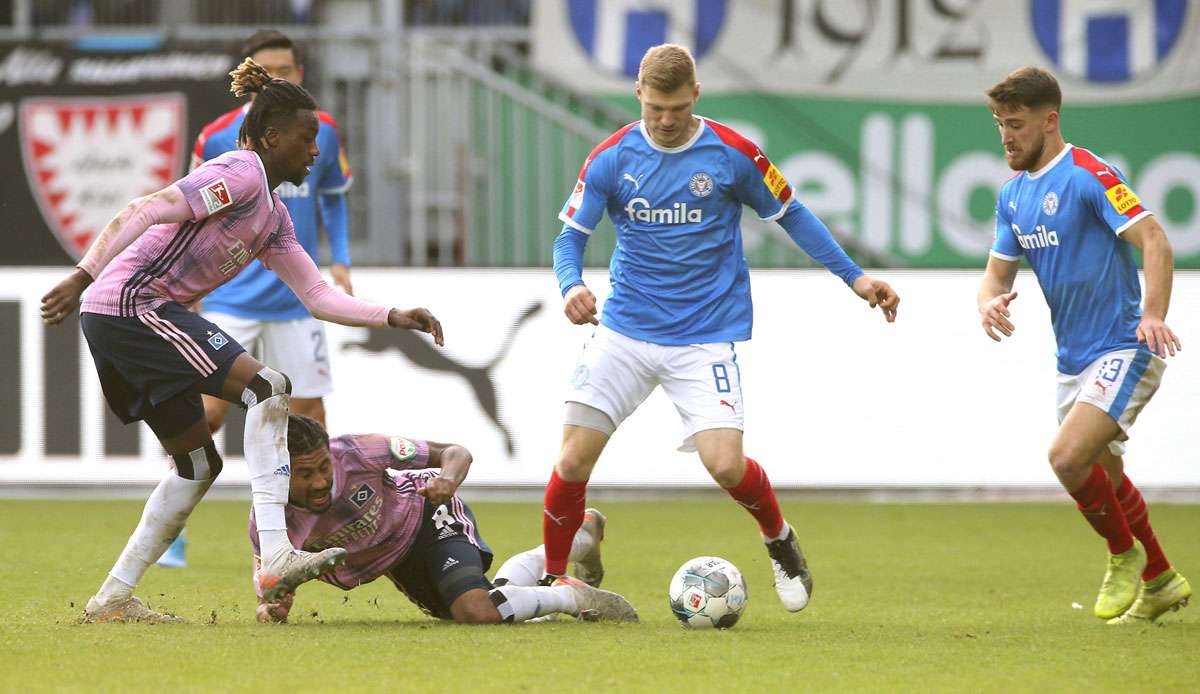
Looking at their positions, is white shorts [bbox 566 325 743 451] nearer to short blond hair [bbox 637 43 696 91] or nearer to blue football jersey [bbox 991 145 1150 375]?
short blond hair [bbox 637 43 696 91]

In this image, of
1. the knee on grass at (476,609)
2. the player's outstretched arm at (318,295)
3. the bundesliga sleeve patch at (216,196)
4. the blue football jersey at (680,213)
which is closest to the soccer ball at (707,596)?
the knee on grass at (476,609)

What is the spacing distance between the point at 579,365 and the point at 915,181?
31.5 feet

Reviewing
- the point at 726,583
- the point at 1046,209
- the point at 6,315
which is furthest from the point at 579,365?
the point at 6,315

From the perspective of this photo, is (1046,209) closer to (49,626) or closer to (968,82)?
(49,626)

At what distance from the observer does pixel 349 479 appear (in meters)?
5.77

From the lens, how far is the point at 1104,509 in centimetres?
626

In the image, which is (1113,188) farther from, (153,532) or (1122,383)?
(153,532)

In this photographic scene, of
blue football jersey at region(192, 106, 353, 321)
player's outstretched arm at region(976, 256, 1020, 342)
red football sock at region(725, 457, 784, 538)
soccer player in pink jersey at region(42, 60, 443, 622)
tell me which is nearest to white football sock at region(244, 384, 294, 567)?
soccer player in pink jersey at region(42, 60, 443, 622)

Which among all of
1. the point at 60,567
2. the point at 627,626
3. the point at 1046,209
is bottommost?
the point at 60,567

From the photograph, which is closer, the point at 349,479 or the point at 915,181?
the point at 349,479

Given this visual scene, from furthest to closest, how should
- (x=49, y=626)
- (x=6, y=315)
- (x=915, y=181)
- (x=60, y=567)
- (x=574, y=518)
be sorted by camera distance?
(x=915, y=181) < (x=6, y=315) < (x=60, y=567) < (x=574, y=518) < (x=49, y=626)

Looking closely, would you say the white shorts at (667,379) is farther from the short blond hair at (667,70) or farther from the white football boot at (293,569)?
the white football boot at (293,569)

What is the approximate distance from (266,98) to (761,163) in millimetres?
1742

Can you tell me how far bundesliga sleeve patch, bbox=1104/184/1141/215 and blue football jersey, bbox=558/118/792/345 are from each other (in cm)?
110
